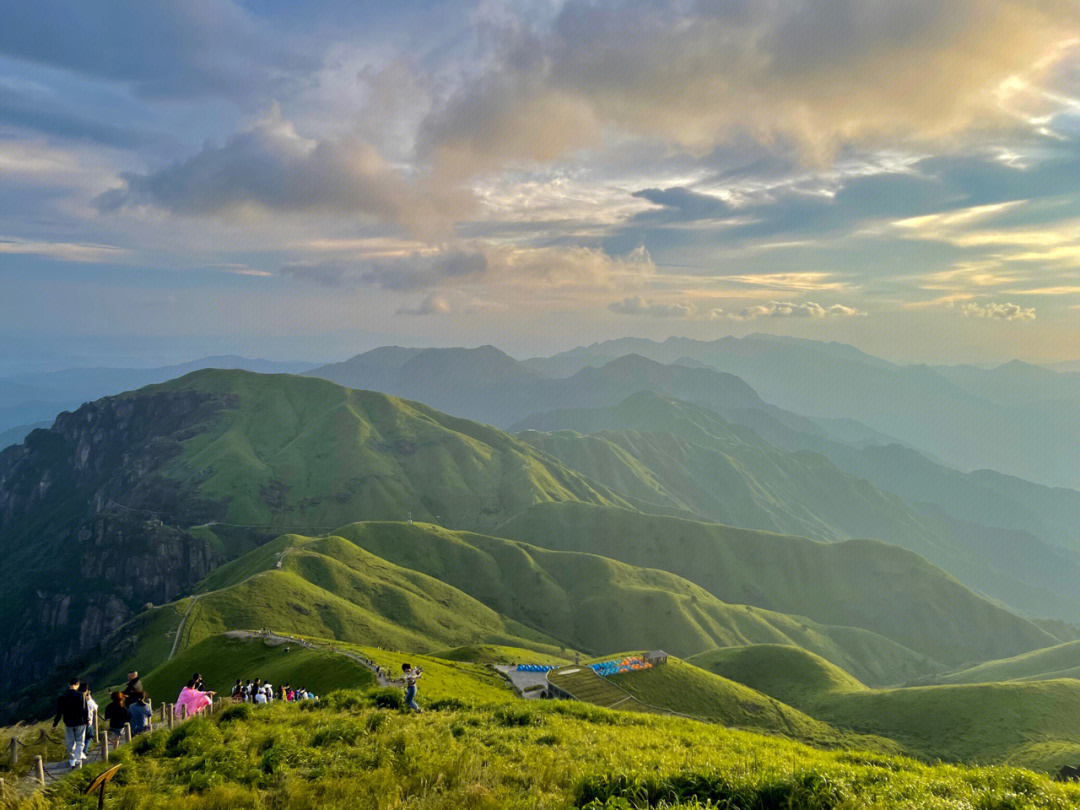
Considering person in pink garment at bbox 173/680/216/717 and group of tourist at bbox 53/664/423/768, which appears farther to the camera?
person in pink garment at bbox 173/680/216/717

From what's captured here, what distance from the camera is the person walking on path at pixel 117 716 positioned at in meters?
23.5

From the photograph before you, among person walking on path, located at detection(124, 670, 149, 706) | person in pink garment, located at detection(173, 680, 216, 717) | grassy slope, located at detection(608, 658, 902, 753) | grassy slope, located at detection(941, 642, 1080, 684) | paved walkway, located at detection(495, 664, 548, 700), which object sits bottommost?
grassy slope, located at detection(941, 642, 1080, 684)

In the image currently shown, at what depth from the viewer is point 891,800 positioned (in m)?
14.6

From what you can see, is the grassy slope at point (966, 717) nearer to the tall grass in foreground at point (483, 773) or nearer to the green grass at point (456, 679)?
the green grass at point (456, 679)

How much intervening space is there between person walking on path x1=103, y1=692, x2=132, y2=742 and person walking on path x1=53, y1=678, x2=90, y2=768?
1616 millimetres

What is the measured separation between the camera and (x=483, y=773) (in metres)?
17.3

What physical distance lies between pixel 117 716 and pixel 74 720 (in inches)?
96.7

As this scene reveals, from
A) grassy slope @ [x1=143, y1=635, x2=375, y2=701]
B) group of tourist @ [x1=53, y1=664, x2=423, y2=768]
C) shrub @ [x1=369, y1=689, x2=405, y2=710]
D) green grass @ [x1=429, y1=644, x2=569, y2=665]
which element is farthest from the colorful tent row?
group of tourist @ [x1=53, y1=664, x2=423, y2=768]

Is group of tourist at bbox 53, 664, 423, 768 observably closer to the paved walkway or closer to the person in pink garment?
the person in pink garment

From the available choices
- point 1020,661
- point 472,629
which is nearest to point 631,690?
point 472,629

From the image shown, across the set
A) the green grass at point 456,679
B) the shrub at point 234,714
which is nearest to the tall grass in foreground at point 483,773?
the shrub at point 234,714

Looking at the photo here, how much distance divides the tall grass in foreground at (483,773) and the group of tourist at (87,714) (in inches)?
95.0

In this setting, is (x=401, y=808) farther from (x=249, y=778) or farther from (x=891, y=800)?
(x=891, y=800)

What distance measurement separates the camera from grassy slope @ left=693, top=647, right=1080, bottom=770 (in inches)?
3521
